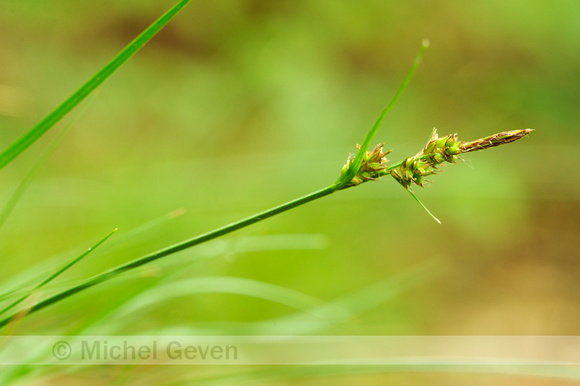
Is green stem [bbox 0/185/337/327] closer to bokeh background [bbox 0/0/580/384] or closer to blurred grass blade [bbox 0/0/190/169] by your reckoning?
blurred grass blade [bbox 0/0/190/169]

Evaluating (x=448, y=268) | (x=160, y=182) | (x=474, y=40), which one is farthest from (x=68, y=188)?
(x=474, y=40)

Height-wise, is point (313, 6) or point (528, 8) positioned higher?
point (313, 6)

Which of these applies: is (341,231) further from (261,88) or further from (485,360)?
(485,360)

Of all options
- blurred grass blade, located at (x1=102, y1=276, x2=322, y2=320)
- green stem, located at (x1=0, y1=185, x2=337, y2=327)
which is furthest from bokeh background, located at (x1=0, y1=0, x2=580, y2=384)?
green stem, located at (x1=0, y1=185, x2=337, y2=327)

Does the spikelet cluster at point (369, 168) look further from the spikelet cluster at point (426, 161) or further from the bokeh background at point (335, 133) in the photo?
the bokeh background at point (335, 133)

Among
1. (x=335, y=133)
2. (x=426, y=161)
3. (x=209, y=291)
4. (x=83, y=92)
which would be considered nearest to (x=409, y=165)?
(x=426, y=161)

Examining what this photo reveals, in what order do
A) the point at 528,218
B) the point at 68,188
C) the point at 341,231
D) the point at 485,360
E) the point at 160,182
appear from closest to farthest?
the point at 485,360, the point at 68,188, the point at 160,182, the point at 341,231, the point at 528,218

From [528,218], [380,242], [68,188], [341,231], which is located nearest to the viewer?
[68,188]

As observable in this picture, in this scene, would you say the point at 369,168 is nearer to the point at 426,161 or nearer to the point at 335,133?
the point at 426,161
